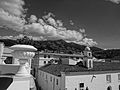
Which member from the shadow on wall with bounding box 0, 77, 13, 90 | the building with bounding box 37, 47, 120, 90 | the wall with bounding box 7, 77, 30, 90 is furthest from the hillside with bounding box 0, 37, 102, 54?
the building with bounding box 37, 47, 120, 90

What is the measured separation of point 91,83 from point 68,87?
4.93 meters

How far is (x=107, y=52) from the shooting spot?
85.1 m

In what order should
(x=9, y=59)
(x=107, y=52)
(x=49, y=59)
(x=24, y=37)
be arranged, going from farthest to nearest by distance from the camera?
(x=107, y=52) < (x=49, y=59) < (x=9, y=59) < (x=24, y=37)

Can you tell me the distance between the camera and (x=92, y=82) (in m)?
21.4

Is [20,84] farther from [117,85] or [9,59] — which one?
[117,85]

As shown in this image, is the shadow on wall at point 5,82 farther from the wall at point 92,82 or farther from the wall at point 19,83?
the wall at point 92,82

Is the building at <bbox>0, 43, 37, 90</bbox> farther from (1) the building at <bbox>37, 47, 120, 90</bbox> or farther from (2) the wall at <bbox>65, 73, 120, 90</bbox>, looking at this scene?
(2) the wall at <bbox>65, 73, 120, 90</bbox>

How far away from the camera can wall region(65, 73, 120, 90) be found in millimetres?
19375

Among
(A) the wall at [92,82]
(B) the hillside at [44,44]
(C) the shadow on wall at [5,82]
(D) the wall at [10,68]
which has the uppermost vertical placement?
(B) the hillside at [44,44]

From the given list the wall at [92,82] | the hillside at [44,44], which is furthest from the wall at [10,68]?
the wall at [92,82]

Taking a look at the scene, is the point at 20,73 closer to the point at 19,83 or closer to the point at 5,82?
the point at 19,83

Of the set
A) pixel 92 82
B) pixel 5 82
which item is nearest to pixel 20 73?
pixel 5 82

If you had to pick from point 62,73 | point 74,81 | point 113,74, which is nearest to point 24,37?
point 62,73

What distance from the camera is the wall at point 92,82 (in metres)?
19.4
